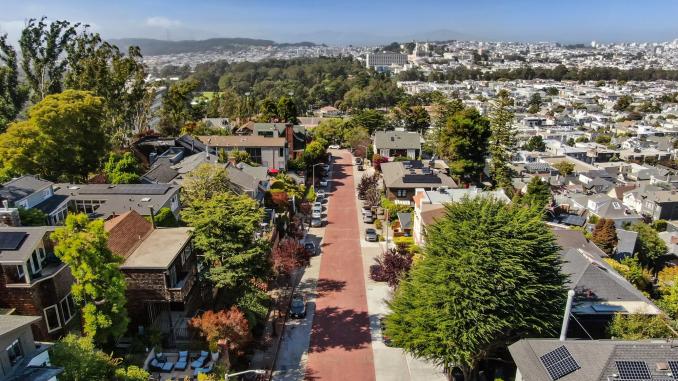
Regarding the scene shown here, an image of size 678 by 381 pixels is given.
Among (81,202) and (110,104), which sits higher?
(110,104)

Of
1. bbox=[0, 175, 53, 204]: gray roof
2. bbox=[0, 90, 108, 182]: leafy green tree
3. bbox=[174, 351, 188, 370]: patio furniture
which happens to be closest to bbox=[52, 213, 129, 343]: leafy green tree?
bbox=[174, 351, 188, 370]: patio furniture

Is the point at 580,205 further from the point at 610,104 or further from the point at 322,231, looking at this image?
the point at 610,104

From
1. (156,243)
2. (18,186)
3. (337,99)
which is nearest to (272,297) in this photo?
(156,243)

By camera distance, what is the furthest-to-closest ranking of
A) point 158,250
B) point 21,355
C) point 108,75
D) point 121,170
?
point 108,75, point 121,170, point 158,250, point 21,355

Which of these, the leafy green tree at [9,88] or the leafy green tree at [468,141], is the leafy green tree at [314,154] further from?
the leafy green tree at [9,88]

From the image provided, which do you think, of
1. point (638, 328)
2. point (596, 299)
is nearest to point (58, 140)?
point (596, 299)

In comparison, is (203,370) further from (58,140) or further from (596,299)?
(58,140)
